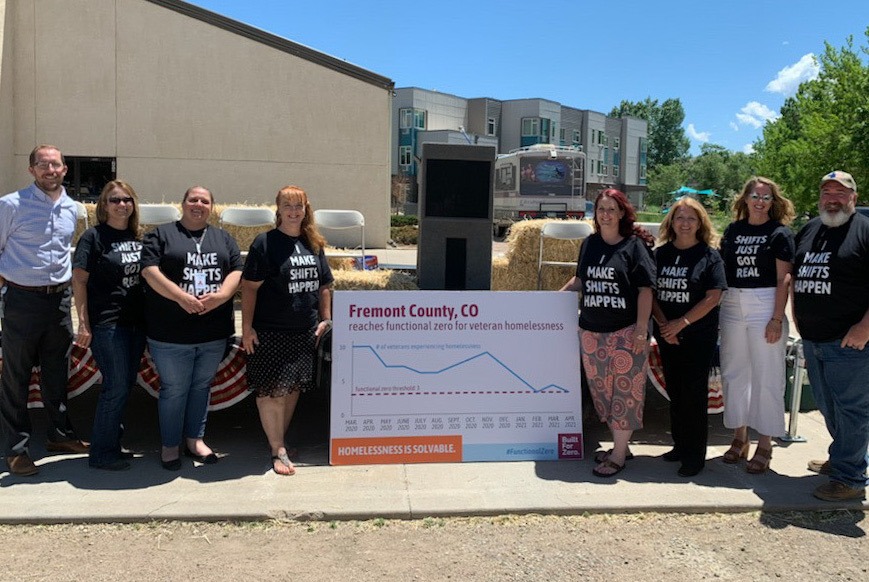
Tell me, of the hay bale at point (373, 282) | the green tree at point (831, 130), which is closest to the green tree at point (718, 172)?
the green tree at point (831, 130)

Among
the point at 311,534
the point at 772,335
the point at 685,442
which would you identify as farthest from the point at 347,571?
the point at 772,335

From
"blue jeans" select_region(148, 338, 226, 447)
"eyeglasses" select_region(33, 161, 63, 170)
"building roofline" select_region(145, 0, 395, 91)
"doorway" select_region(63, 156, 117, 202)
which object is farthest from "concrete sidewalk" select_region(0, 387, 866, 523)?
"building roofline" select_region(145, 0, 395, 91)

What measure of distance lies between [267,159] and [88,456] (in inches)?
639

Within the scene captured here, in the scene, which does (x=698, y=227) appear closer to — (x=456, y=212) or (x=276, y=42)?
(x=456, y=212)

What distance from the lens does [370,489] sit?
3.91 meters

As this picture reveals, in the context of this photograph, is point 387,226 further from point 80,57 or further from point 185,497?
point 185,497

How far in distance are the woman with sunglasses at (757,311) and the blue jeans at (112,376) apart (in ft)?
11.8

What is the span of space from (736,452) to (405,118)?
48226 mm

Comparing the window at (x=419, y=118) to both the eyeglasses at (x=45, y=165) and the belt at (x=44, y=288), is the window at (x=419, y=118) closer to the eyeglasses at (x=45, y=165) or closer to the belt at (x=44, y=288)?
the eyeglasses at (x=45, y=165)

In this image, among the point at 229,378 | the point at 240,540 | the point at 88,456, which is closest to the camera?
the point at 240,540

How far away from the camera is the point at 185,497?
374 cm

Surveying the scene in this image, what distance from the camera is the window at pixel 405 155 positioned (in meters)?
50.0

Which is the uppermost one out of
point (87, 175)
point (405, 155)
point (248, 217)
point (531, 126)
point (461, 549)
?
point (531, 126)

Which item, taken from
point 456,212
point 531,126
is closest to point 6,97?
point 456,212
